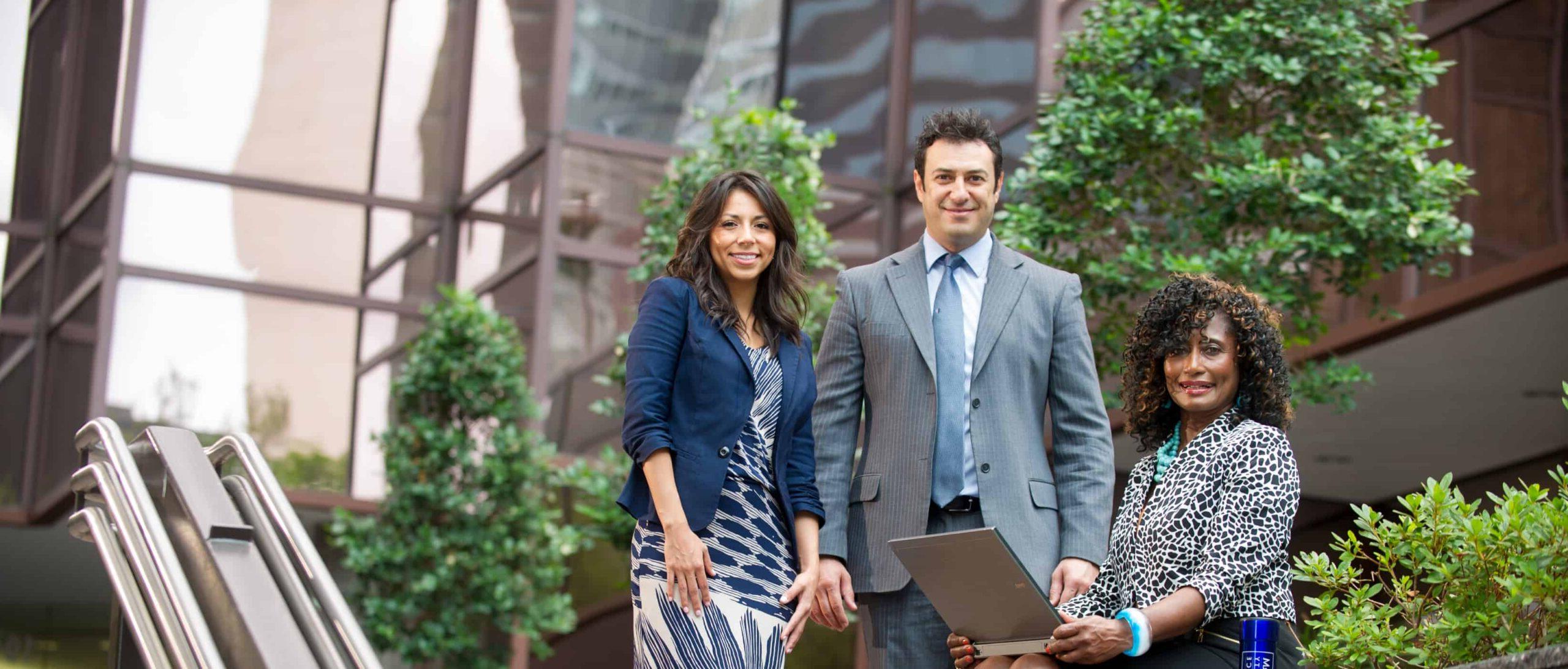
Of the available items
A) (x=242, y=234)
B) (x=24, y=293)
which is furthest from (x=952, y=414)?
(x=24, y=293)

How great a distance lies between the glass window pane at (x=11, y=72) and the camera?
36.3 feet

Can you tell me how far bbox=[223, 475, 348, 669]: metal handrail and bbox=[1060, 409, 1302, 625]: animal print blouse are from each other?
137cm

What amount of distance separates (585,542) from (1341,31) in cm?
460

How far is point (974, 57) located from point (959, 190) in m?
7.22

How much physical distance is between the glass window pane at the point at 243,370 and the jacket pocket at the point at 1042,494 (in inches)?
326

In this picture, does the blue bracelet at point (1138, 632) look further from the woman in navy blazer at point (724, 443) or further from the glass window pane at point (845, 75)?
the glass window pane at point (845, 75)

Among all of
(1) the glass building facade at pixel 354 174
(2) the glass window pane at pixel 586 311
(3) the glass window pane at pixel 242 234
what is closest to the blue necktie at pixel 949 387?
(1) the glass building facade at pixel 354 174

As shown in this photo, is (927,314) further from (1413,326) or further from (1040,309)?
(1413,326)

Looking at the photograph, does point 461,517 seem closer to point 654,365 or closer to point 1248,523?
point 654,365

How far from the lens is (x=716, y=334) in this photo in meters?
2.71

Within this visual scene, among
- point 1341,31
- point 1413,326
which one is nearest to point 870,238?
point 1413,326

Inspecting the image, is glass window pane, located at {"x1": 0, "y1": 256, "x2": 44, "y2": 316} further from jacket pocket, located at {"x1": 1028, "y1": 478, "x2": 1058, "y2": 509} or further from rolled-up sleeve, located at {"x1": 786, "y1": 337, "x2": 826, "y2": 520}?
jacket pocket, located at {"x1": 1028, "y1": 478, "x2": 1058, "y2": 509}

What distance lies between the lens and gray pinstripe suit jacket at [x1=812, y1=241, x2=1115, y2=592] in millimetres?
2887

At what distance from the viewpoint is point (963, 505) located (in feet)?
9.56
